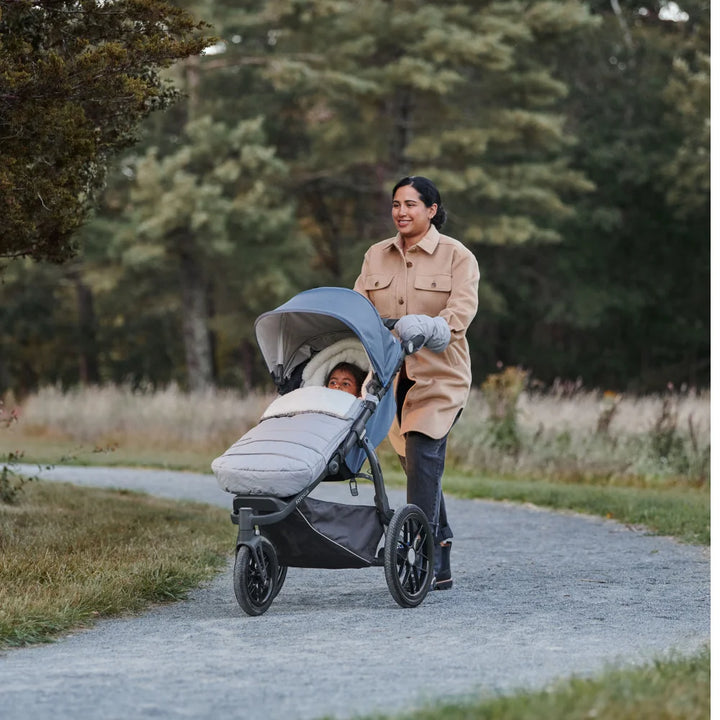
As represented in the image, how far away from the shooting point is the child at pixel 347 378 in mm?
6918

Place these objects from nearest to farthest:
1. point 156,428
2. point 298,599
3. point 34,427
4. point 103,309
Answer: point 298,599 < point 156,428 < point 34,427 < point 103,309

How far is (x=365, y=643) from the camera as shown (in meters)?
5.52

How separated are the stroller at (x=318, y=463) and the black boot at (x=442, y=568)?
40cm

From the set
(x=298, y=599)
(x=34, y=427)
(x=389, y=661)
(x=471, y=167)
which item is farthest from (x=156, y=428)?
(x=389, y=661)

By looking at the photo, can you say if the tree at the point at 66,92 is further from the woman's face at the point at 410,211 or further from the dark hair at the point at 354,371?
the dark hair at the point at 354,371

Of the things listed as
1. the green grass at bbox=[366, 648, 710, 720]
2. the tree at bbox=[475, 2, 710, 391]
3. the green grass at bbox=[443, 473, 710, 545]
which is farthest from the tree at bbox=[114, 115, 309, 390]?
the green grass at bbox=[366, 648, 710, 720]

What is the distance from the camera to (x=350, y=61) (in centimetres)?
2959

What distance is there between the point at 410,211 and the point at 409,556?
6.26ft

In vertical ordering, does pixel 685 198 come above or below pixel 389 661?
above

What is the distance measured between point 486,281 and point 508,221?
3852 mm

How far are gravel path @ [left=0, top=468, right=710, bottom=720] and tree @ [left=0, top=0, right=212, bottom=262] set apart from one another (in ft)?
8.63

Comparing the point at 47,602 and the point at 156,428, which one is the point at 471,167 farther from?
the point at 47,602

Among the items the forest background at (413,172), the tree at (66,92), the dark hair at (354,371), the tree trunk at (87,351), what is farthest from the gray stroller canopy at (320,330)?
the tree trunk at (87,351)

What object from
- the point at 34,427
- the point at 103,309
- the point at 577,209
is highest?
the point at 577,209
